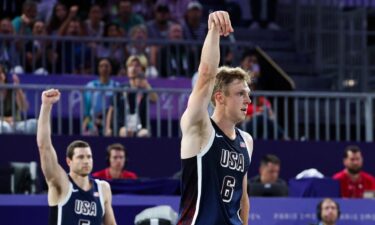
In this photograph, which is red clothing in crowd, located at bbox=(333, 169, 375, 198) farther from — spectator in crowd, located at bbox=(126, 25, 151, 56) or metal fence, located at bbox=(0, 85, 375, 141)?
spectator in crowd, located at bbox=(126, 25, 151, 56)

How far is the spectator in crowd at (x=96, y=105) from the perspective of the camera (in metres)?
15.7

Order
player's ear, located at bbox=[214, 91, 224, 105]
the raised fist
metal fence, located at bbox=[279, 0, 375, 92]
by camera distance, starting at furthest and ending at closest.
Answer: metal fence, located at bbox=[279, 0, 375, 92] < player's ear, located at bbox=[214, 91, 224, 105] < the raised fist

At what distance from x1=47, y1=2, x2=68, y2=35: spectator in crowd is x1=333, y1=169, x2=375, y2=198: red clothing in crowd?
5276 millimetres

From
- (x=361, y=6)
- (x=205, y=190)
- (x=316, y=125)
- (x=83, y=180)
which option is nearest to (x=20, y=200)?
(x=83, y=180)

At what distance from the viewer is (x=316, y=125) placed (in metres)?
16.6

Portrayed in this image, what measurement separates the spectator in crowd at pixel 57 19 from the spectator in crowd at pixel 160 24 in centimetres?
150

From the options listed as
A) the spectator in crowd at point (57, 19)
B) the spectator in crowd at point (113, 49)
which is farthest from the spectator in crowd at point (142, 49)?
the spectator in crowd at point (57, 19)

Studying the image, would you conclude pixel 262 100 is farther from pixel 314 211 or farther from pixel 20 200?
pixel 20 200

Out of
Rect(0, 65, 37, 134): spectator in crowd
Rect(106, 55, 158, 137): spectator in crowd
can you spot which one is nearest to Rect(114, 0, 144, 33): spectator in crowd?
Rect(106, 55, 158, 137): spectator in crowd

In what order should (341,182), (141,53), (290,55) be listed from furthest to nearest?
(290,55)
(141,53)
(341,182)

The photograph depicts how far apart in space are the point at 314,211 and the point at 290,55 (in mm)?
6863

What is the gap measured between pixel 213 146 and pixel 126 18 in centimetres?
1097

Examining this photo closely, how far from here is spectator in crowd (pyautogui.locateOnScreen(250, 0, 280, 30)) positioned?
21.3m

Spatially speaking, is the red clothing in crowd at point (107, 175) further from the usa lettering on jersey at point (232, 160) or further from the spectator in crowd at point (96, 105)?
the usa lettering on jersey at point (232, 160)
